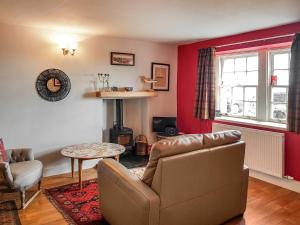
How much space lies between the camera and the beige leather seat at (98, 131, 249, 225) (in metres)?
2.01

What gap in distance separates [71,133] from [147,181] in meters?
2.39

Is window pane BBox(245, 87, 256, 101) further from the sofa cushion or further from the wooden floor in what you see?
the sofa cushion

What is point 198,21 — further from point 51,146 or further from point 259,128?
point 51,146

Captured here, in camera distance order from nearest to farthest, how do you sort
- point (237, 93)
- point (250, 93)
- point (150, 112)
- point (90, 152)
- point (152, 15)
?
point (152, 15) → point (90, 152) → point (250, 93) → point (237, 93) → point (150, 112)

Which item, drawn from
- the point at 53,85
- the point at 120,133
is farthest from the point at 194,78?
the point at 53,85

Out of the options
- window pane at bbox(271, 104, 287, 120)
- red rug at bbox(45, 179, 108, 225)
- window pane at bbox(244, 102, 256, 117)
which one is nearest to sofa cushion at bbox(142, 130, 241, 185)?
red rug at bbox(45, 179, 108, 225)

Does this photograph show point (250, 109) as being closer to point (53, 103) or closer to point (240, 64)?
point (240, 64)

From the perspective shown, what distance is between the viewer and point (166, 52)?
16.9 ft

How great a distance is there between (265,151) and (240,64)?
1.56m

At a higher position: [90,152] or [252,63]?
[252,63]

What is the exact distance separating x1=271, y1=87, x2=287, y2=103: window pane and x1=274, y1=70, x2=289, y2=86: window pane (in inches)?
4.2

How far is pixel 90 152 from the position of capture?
11.6ft

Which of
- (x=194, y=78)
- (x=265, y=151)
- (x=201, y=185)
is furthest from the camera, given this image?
(x=194, y=78)

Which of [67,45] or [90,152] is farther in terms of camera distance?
[67,45]
